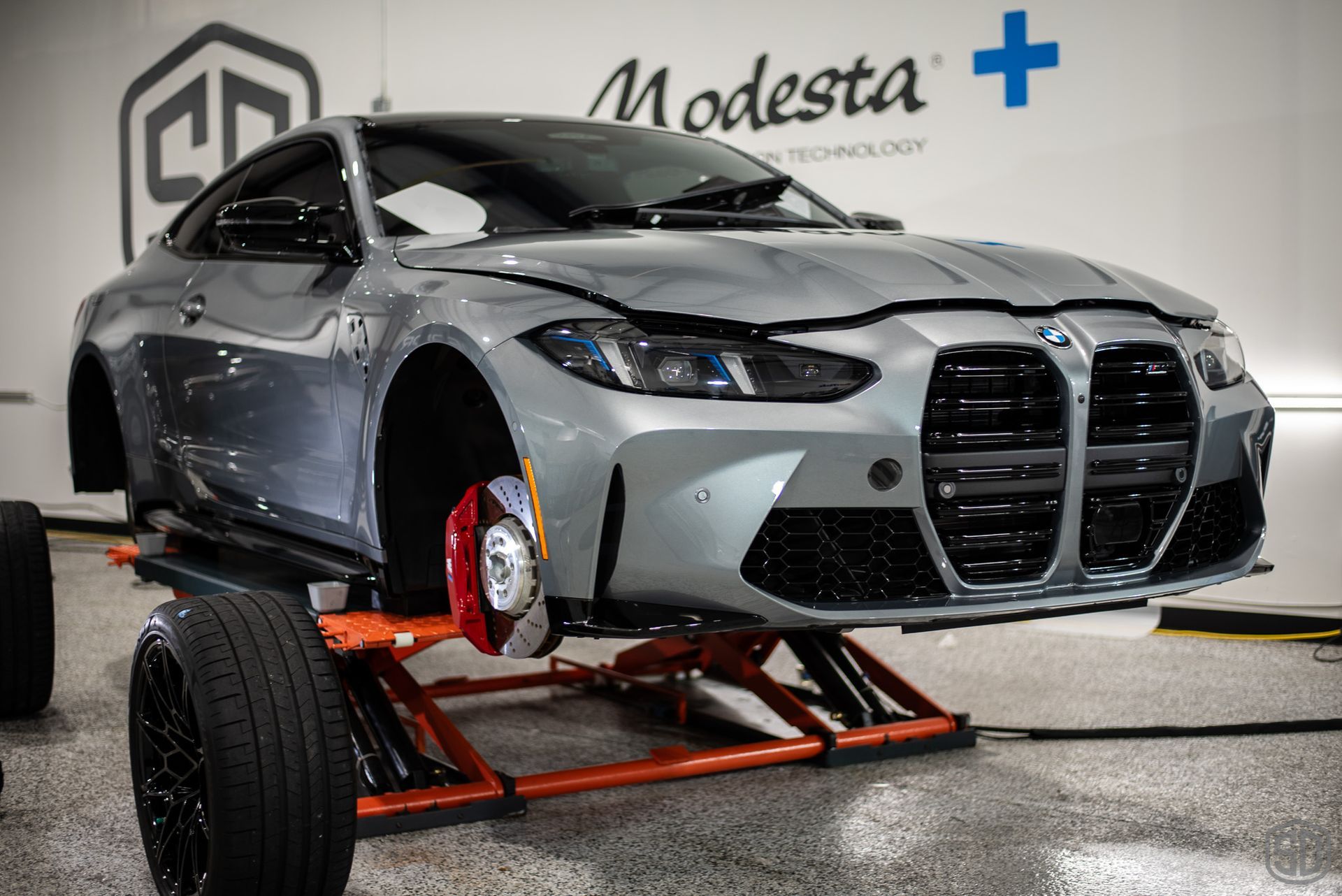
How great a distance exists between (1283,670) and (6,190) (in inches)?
318

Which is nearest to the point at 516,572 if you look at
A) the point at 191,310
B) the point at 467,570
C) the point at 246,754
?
the point at 467,570

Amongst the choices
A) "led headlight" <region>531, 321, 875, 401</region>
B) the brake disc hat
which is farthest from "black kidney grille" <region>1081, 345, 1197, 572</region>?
the brake disc hat

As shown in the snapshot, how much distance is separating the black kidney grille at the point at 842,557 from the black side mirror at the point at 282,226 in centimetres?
125

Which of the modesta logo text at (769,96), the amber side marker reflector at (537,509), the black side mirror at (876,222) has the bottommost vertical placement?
the amber side marker reflector at (537,509)

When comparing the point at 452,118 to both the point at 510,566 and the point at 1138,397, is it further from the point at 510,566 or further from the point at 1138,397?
the point at 1138,397

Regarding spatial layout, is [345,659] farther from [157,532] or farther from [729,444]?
[729,444]

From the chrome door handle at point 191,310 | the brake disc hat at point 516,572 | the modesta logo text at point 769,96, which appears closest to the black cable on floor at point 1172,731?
the brake disc hat at point 516,572

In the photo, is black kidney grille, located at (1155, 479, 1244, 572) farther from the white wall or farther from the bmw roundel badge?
the white wall

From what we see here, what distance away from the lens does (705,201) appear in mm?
2932

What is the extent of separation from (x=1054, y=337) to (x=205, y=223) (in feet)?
8.27

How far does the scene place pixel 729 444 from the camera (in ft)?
6.57

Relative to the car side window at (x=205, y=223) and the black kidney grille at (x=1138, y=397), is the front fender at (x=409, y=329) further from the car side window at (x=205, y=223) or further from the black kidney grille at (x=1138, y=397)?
the car side window at (x=205, y=223)

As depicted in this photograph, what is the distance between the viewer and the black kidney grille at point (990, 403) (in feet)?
6.98

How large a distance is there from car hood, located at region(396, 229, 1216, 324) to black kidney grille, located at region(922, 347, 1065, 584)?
0.14 m
